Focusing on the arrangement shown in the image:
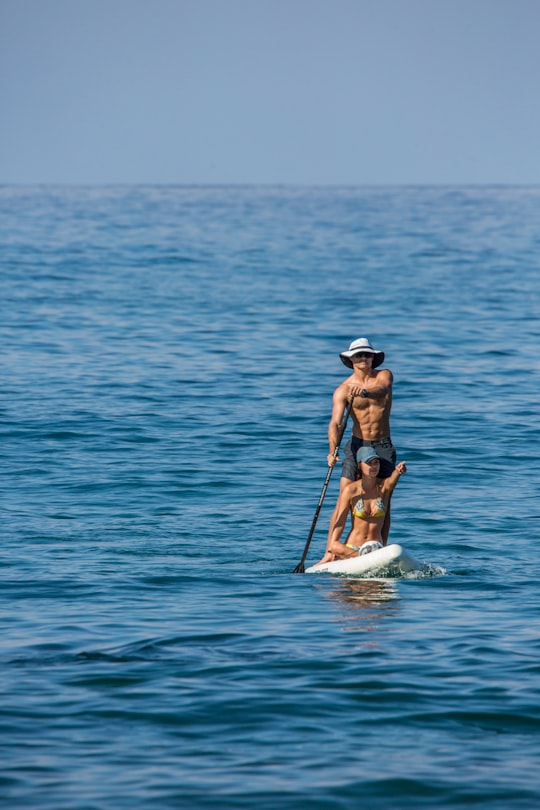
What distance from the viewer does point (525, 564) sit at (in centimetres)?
1505

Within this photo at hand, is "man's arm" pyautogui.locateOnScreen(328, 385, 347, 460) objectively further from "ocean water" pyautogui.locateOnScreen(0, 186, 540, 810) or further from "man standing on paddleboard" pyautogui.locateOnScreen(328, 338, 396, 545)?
"ocean water" pyautogui.locateOnScreen(0, 186, 540, 810)

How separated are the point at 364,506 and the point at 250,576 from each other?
61.2 inches

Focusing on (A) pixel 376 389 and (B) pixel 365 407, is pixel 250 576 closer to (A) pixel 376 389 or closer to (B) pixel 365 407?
(B) pixel 365 407

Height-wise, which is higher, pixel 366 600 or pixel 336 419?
pixel 336 419

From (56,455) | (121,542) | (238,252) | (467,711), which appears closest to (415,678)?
(467,711)

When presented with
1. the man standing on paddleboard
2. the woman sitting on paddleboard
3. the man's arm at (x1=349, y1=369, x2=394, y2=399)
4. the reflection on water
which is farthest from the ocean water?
the man's arm at (x1=349, y1=369, x2=394, y2=399)

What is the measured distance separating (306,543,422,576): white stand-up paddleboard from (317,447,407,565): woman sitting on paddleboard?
0.34 meters

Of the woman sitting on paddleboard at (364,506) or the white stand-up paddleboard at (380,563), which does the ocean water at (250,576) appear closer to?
the white stand-up paddleboard at (380,563)

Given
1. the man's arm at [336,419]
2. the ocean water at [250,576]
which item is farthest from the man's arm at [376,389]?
the ocean water at [250,576]

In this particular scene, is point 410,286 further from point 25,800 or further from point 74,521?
point 25,800

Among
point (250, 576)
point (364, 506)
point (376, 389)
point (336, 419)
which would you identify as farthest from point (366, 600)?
point (376, 389)

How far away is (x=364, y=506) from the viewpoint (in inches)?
590

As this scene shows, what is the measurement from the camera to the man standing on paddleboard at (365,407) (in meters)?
14.7

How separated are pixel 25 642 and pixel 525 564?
5.99 meters
